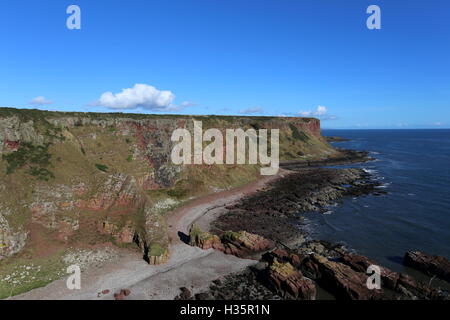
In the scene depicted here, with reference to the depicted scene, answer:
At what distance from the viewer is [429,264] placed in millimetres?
34469

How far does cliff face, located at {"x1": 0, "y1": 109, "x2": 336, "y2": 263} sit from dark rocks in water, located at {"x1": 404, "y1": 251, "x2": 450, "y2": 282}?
108 ft

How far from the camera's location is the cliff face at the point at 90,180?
4091cm

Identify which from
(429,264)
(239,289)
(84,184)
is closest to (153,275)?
(239,289)

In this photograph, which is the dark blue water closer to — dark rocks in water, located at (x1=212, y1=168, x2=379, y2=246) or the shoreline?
dark rocks in water, located at (x1=212, y1=168, x2=379, y2=246)

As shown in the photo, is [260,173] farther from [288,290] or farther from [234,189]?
[288,290]

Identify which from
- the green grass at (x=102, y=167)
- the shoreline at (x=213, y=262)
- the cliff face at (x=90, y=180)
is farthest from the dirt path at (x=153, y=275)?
the green grass at (x=102, y=167)

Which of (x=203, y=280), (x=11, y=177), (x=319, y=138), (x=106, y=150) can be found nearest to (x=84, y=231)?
(x=11, y=177)

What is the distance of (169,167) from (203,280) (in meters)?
39.6

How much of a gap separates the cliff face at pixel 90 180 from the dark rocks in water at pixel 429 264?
32.9 m

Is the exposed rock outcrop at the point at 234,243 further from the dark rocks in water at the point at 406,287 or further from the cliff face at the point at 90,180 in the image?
the dark rocks in water at the point at 406,287

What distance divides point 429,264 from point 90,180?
173 feet

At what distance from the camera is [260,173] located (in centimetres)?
9081

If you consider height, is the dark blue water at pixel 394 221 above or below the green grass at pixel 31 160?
below
